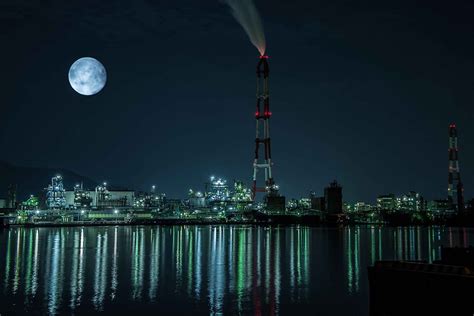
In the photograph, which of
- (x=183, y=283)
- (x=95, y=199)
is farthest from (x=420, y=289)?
(x=95, y=199)

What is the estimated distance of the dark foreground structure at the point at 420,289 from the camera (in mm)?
14055

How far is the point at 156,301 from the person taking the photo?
19.3m

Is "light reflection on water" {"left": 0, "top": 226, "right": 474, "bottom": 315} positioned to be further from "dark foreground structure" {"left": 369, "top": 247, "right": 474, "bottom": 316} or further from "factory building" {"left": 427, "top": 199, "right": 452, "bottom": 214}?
"factory building" {"left": 427, "top": 199, "right": 452, "bottom": 214}

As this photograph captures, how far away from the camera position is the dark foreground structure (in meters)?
14.1

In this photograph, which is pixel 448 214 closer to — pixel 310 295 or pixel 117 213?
pixel 117 213

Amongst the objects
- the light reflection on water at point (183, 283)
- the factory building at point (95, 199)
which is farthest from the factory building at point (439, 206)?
the light reflection on water at point (183, 283)

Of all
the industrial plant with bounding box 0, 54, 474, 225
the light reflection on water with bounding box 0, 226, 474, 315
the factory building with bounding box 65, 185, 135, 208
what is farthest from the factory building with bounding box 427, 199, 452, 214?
the light reflection on water with bounding box 0, 226, 474, 315

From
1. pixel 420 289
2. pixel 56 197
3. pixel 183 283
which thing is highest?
pixel 56 197

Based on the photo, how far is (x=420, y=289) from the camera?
49.9ft

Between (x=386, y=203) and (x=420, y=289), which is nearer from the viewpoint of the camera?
(x=420, y=289)

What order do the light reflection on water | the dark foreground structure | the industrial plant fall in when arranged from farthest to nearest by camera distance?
the industrial plant < the light reflection on water < the dark foreground structure

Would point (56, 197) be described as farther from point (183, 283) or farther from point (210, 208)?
point (183, 283)

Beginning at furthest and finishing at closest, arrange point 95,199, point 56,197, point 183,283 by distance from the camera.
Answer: point 95,199
point 56,197
point 183,283

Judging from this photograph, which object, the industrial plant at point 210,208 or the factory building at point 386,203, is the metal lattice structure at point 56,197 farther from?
the factory building at point 386,203
